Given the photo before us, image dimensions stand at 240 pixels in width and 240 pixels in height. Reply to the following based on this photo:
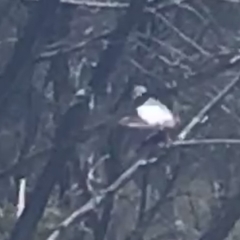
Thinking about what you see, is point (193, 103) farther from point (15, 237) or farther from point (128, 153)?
point (15, 237)

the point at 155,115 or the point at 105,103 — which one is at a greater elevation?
the point at 155,115

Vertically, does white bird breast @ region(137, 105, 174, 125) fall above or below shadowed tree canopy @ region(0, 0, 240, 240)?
above

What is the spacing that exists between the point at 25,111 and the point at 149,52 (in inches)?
34.5

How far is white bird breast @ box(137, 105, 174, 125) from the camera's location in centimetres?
602

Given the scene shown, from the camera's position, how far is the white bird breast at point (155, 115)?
19.7 ft

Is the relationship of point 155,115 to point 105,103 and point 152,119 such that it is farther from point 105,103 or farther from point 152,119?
point 105,103

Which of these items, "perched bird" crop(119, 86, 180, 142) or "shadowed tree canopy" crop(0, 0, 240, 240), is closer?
"perched bird" crop(119, 86, 180, 142)

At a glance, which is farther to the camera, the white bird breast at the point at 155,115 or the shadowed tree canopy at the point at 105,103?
the shadowed tree canopy at the point at 105,103

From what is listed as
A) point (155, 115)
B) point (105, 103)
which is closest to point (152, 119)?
point (155, 115)

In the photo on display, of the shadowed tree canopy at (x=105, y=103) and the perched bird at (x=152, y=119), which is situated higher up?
the perched bird at (x=152, y=119)

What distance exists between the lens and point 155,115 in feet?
19.7

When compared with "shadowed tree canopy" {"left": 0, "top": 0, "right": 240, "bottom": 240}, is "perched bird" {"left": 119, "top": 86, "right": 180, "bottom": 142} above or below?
above

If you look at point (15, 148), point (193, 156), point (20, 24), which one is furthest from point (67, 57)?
point (193, 156)

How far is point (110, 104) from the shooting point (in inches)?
285
